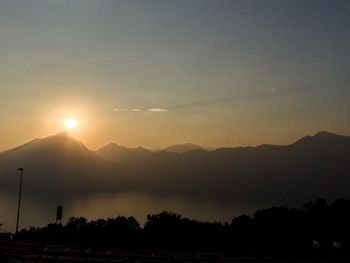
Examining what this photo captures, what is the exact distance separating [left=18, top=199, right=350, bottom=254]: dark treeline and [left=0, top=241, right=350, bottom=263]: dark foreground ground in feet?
26.6

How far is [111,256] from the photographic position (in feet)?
52.7

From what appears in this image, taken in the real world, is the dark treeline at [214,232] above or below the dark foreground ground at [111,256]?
above

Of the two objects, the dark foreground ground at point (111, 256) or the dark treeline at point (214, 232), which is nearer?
the dark foreground ground at point (111, 256)

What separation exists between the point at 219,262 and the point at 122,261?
3.88 m

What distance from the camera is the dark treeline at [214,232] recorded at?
29.7 m

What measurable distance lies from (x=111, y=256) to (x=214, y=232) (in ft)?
68.0

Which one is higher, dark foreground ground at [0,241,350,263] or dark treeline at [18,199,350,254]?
dark treeline at [18,199,350,254]

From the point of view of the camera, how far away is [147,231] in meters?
37.5

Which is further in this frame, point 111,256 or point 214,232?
point 214,232

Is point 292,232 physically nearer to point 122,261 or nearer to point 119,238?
point 119,238

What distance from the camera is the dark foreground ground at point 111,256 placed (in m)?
16.0

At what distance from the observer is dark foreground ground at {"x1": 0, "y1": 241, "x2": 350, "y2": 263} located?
52.5 feet

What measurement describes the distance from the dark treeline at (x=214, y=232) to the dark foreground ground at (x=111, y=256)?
319 inches

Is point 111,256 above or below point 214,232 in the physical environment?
below
